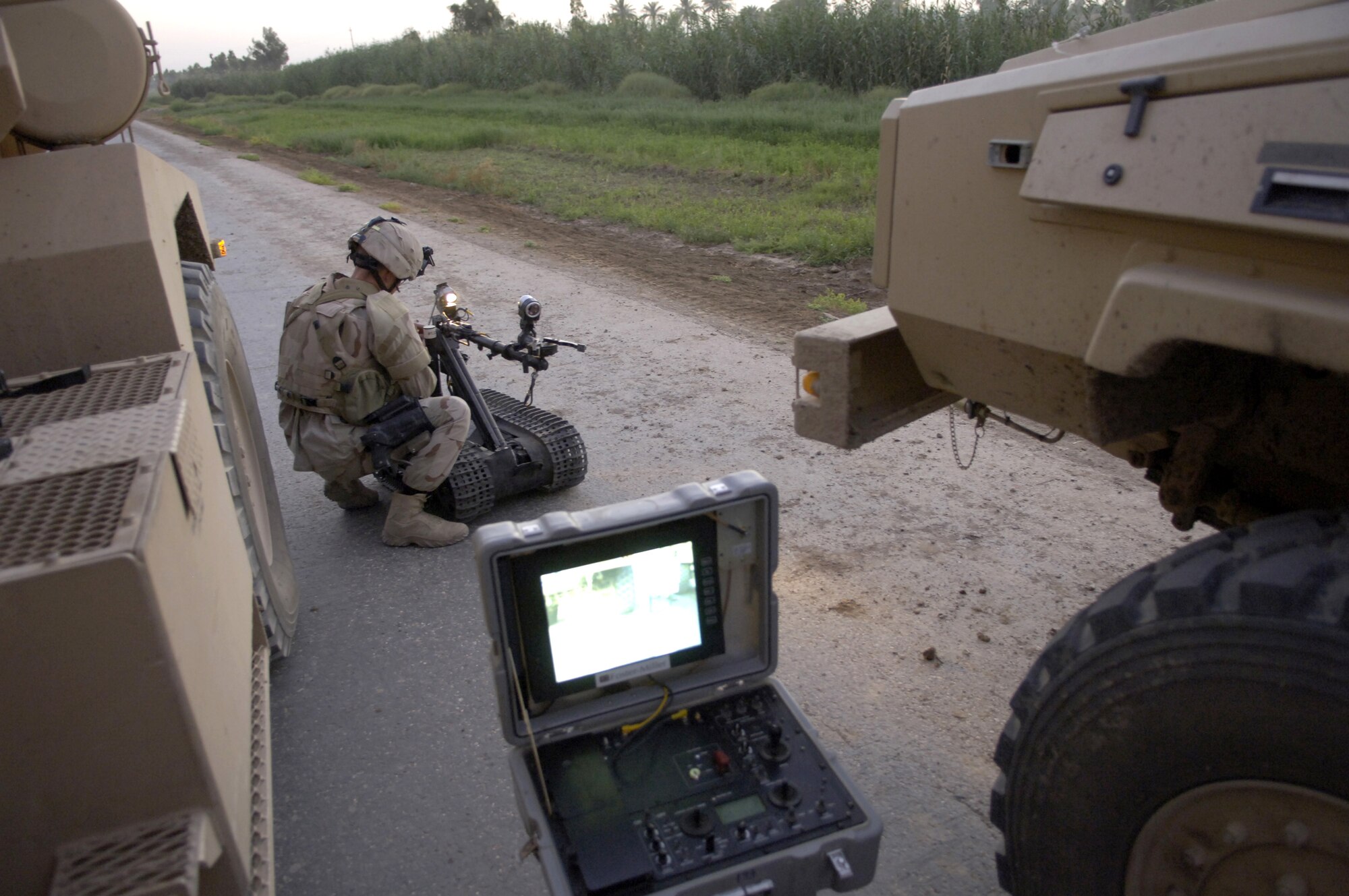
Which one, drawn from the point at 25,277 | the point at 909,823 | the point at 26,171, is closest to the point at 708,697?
the point at 909,823

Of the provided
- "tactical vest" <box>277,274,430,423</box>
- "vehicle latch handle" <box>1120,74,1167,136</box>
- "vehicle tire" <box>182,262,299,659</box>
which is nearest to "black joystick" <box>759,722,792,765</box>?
"vehicle latch handle" <box>1120,74,1167,136</box>

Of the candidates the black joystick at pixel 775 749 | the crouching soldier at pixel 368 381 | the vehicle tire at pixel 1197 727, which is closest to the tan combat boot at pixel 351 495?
the crouching soldier at pixel 368 381

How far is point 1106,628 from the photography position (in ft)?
5.44

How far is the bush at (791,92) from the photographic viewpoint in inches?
856

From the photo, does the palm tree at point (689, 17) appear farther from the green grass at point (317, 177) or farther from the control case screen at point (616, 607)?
the control case screen at point (616, 607)

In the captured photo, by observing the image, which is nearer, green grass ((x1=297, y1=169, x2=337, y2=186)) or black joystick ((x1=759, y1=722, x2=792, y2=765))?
black joystick ((x1=759, y1=722, x2=792, y2=765))

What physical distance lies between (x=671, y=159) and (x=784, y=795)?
14203 millimetres

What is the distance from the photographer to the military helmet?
3.88 metres

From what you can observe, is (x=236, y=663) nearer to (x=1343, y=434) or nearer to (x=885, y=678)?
(x=885, y=678)

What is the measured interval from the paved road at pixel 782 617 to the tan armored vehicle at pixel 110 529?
45cm

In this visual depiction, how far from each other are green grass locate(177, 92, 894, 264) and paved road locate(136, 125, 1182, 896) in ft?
14.0

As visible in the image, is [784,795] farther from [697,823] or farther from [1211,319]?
[1211,319]

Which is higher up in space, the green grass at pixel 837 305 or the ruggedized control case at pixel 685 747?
the ruggedized control case at pixel 685 747

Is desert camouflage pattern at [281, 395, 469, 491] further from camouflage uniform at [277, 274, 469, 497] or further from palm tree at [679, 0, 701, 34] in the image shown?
palm tree at [679, 0, 701, 34]
